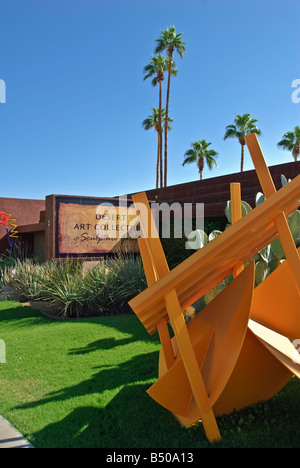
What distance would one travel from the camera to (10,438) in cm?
366

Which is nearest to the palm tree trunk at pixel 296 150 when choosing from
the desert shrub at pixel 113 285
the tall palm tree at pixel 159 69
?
the tall palm tree at pixel 159 69

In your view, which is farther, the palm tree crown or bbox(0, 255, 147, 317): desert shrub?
the palm tree crown

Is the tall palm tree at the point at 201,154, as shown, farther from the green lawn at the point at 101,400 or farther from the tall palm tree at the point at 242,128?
the green lawn at the point at 101,400

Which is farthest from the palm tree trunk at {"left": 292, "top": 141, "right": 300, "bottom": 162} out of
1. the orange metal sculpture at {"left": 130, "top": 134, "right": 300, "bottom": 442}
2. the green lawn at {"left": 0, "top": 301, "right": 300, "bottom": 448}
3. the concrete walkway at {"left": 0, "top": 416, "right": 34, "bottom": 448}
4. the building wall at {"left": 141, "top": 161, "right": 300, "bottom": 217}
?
the concrete walkway at {"left": 0, "top": 416, "right": 34, "bottom": 448}

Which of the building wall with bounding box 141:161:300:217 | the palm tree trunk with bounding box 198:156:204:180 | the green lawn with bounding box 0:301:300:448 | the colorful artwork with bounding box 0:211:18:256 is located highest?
the palm tree trunk with bounding box 198:156:204:180

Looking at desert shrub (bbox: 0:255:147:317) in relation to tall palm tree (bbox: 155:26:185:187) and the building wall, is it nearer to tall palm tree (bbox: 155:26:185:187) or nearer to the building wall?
the building wall

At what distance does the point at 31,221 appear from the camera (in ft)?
72.5

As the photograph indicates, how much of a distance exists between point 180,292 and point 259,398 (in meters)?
1.51

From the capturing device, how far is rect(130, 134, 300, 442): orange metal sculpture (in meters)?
3.12

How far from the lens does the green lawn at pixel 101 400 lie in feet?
11.1

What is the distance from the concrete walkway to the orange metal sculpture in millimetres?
1318

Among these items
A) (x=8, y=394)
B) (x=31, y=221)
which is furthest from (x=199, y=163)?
(x=8, y=394)

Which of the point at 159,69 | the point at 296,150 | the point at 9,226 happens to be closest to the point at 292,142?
the point at 296,150

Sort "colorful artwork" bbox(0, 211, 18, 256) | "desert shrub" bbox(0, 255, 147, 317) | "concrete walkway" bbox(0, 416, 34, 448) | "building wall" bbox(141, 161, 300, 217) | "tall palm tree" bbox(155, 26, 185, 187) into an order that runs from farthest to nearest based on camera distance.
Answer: "tall palm tree" bbox(155, 26, 185, 187), "colorful artwork" bbox(0, 211, 18, 256), "building wall" bbox(141, 161, 300, 217), "desert shrub" bbox(0, 255, 147, 317), "concrete walkway" bbox(0, 416, 34, 448)
